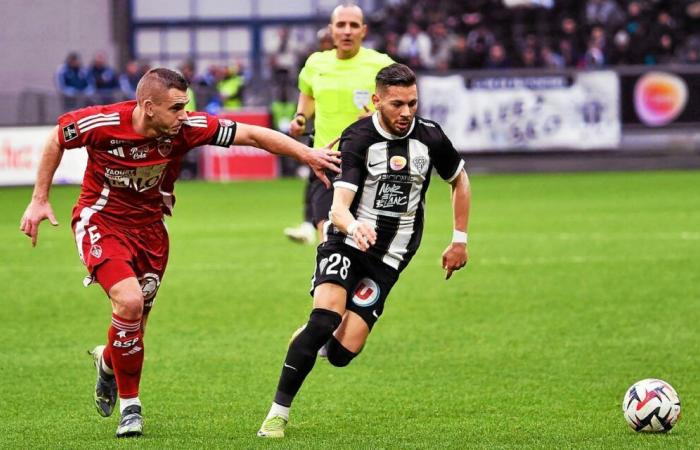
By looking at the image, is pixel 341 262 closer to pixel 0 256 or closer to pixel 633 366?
pixel 633 366

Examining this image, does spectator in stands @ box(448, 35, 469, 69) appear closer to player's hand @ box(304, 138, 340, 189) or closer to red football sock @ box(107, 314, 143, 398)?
player's hand @ box(304, 138, 340, 189)

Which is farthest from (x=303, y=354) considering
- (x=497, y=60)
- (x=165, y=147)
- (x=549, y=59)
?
(x=549, y=59)

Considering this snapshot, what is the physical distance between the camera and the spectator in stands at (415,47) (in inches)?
1179

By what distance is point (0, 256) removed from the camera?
1579cm

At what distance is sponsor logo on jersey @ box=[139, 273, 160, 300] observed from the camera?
723 centimetres

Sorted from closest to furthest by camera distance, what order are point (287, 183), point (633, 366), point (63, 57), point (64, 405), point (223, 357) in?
point (64, 405) → point (633, 366) → point (223, 357) → point (287, 183) → point (63, 57)

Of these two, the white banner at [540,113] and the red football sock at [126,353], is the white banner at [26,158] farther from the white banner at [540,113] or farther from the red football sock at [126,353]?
the red football sock at [126,353]

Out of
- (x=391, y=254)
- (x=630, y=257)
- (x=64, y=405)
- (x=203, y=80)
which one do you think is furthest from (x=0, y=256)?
(x=203, y=80)

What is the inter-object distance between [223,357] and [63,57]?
104ft

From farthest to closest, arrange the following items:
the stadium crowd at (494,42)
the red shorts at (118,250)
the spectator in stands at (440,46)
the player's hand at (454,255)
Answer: the spectator in stands at (440,46) < the stadium crowd at (494,42) < the player's hand at (454,255) < the red shorts at (118,250)

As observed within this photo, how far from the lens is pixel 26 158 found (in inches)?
986

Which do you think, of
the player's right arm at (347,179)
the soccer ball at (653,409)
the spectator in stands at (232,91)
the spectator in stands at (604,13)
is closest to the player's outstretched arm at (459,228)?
the player's right arm at (347,179)

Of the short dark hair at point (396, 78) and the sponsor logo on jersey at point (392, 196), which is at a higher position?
the short dark hair at point (396, 78)

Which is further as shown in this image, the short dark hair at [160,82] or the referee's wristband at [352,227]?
the short dark hair at [160,82]
